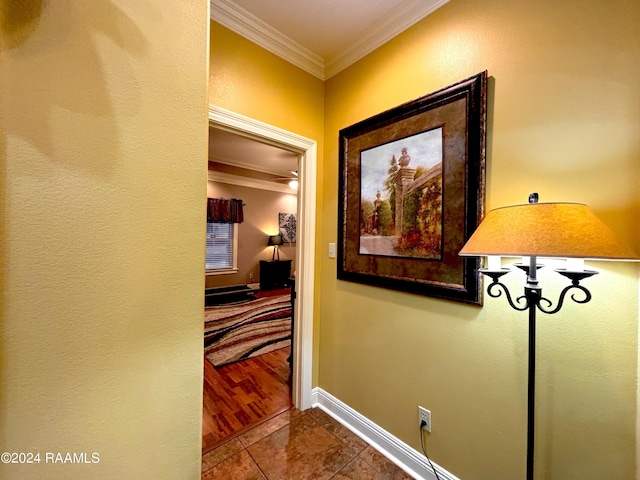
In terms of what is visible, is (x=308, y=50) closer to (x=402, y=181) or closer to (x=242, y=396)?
(x=402, y=181)

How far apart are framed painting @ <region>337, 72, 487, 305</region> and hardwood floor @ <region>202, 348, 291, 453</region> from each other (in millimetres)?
1230

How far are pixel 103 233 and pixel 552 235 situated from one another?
1.16 metres

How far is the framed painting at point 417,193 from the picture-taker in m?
1.21

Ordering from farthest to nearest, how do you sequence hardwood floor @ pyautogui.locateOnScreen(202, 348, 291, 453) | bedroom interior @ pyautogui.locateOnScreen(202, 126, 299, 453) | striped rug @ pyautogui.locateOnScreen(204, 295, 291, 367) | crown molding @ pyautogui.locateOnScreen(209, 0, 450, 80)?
1. striped rug @ pyautogui.locateOnScreen(204, 295, 291, 367)
2. bedroom interior @ pyautogui.locateOnScreen(202, 126, 299, 453)
3. hardwood floor @ pyautogui.locateOnScreen(202, 348, 291, 453)
4. crown molding @ pyautogui.locateOnScreen(209, 0, 450, 80)

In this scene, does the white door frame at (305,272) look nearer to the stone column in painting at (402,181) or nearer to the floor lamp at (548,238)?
the stone column in painting at (402,181)

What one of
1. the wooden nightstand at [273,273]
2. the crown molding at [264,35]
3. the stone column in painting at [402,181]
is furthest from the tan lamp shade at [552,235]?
the wooden nightstand at [273,273]

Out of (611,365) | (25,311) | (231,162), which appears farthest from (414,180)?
(231,162)

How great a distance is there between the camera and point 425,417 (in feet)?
4.59

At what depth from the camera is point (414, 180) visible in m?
1.43

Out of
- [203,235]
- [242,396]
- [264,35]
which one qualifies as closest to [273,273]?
[242,396]

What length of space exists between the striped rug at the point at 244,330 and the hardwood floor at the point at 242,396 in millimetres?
211

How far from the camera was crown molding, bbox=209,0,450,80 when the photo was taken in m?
1.46

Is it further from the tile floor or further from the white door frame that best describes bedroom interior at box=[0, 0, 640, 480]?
the white door frame

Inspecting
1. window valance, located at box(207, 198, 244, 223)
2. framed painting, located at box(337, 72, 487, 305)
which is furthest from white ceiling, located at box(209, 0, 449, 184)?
window valance, located at box(207, 198, 244, 223)
